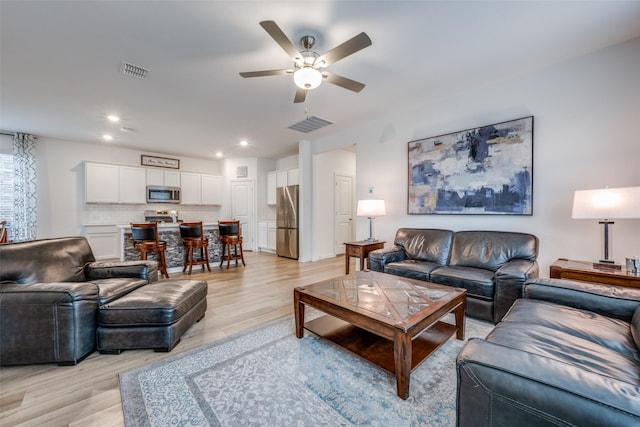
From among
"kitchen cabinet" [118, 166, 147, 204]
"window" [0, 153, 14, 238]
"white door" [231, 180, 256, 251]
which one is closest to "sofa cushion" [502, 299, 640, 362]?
"white door" [231, 180, 256, 251]

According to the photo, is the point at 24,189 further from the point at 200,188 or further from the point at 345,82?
the point at 345,82

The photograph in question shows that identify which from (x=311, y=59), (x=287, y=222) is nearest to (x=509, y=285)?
(x=311, y=59)

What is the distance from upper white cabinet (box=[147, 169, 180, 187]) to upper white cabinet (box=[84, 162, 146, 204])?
15 cm

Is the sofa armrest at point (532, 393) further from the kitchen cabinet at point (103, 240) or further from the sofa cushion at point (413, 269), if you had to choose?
the kitchen cabinet at point (103, 240)

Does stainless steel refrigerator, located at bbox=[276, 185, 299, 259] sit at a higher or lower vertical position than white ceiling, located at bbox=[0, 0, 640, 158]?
lower

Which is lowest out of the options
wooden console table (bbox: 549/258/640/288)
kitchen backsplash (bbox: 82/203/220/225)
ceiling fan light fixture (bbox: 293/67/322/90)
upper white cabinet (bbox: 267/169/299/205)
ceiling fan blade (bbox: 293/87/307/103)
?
wooden console table (bbox: 549/258/640/288)

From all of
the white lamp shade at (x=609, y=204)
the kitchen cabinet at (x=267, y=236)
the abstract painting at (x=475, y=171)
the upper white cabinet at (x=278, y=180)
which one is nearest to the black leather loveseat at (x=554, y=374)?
the white lamp shade at (x=609, y=204)

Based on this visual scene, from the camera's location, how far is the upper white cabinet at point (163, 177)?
6.46 meters

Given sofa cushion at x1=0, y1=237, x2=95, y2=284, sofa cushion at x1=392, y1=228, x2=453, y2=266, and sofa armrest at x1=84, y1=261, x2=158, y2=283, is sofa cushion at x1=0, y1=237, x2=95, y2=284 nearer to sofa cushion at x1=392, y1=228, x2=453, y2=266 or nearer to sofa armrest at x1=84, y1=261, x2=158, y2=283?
sofa armrest at x1=84, y1=261, x2=158, y2=283

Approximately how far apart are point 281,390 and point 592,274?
8.53ft

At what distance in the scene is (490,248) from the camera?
9.65 feet

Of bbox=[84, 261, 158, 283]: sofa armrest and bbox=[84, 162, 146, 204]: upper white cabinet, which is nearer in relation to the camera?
bbox=[84, 261, 158, 283]: sofa armrest

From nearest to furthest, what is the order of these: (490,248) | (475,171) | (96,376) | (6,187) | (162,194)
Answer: (96,376) → (490,248) → (475,171) → (6,187) → (162,194)

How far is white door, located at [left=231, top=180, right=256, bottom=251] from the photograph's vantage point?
24.1 ft
